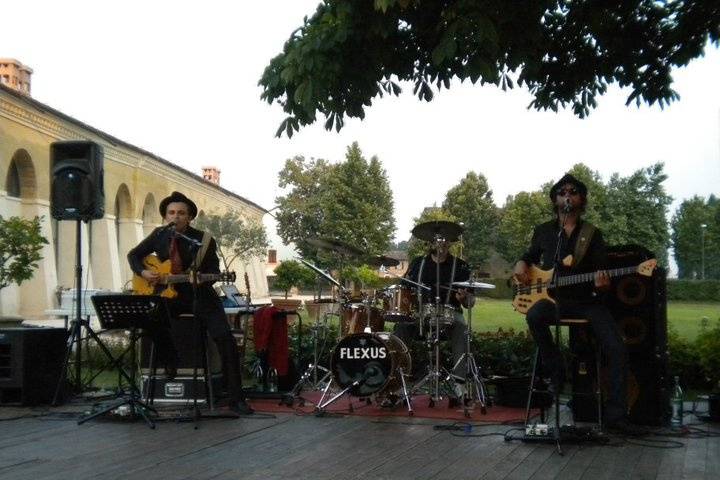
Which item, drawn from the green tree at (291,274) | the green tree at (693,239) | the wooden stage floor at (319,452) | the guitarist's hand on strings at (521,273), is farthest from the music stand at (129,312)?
the green tree at (693,239)

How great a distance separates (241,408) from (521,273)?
10.2 feet

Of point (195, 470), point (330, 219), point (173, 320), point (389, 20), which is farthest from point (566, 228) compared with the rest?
point (330, 219)

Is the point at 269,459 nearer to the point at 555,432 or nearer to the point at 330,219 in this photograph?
the point at 555,432

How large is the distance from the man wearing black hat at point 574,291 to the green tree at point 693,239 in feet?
258

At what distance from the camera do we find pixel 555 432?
6.89 metres

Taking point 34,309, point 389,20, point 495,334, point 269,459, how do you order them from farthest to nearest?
1. point 34,309
2. point 495,334
3. point 389,20
4. point 269,459

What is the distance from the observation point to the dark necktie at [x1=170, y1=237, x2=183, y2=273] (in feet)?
29.5

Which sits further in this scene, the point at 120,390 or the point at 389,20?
the point at 120,390

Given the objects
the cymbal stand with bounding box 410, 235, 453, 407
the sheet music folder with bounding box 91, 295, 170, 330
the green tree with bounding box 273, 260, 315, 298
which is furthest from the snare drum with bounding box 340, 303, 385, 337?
the green tree with bounding box 273, 260, 315, 298

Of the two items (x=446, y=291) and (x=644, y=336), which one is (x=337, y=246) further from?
(x=644, y=336)

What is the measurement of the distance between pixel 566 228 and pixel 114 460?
4.06 m

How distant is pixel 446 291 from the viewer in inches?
384

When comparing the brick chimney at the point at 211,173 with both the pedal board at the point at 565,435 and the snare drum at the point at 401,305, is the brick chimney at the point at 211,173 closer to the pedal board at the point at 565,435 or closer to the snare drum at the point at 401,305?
the snare drum at the point at 401,305

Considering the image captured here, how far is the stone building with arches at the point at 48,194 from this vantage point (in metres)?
25.9
